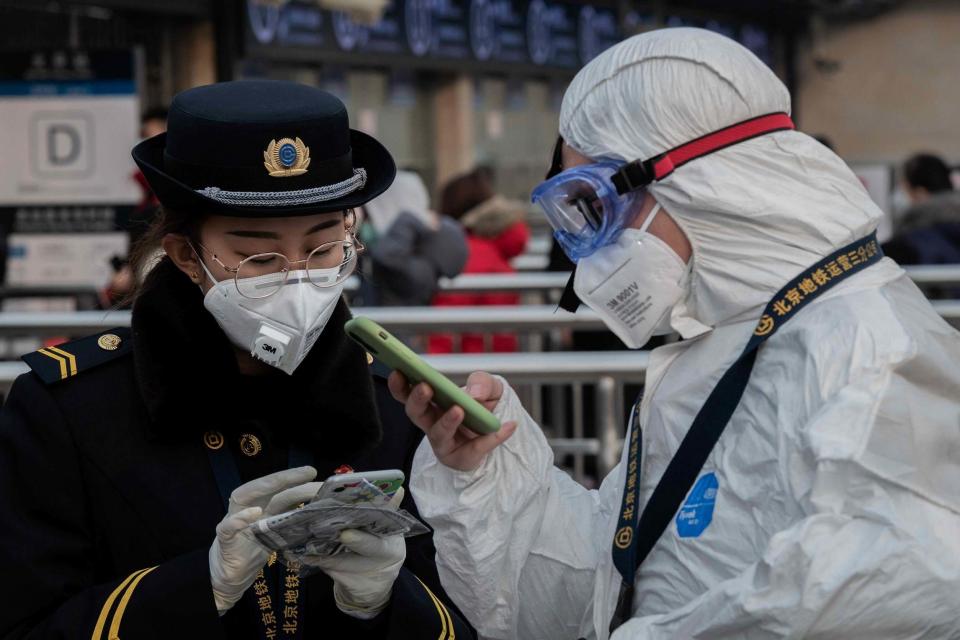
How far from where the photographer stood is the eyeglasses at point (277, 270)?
2.21 metres

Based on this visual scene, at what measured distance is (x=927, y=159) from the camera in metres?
9.07

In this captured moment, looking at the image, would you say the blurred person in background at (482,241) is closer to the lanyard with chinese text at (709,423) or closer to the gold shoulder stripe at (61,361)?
the gold shoulder stripe at (61,361)

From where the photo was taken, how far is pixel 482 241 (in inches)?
304

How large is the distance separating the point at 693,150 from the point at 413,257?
4.92 meters

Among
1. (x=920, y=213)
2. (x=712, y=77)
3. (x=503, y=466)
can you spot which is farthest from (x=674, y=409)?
(x=920, y=213)

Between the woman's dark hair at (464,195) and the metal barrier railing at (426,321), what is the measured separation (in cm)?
296

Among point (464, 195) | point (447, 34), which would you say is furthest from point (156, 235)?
point (447, 34)

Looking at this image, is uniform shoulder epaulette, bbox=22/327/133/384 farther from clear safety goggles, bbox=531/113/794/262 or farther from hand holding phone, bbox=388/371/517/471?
clear safety goggles, bbox=531/113/794/262

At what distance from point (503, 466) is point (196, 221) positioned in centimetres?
64

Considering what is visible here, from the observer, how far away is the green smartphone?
75.1 inches

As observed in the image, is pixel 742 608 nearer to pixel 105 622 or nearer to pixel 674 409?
pixel 674 409

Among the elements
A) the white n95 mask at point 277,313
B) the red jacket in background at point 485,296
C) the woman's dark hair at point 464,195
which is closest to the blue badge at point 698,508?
the white n95 mask at point 277,313

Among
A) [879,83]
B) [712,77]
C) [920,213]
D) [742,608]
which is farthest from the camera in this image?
[879,83]

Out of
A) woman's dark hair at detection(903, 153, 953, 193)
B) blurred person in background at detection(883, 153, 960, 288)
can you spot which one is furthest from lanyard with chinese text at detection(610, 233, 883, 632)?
woman's dark hair at detection(903, 153, 953, 193)
